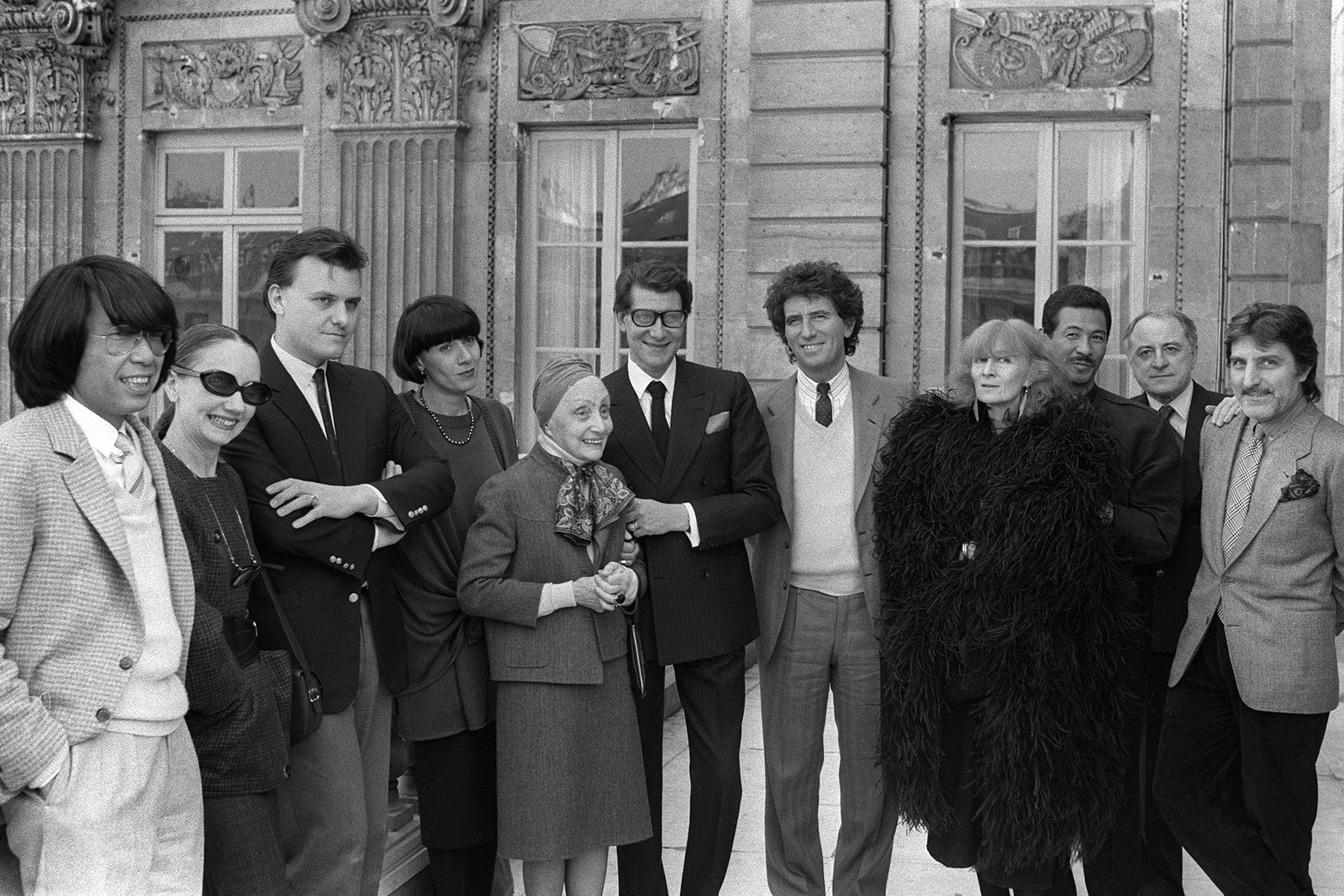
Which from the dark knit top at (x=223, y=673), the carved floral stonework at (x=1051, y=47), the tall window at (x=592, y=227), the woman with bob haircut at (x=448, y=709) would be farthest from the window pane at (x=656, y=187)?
the dark knit top at (x=223, y=673)

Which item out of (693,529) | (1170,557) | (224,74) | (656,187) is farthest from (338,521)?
(224,74)

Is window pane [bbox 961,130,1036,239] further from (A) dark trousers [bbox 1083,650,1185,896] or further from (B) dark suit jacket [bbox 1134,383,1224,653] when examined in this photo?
(A) dark trousers [bbox 1083,650,1185,896]

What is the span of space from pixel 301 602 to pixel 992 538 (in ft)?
5.65

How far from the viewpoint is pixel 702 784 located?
3863mm

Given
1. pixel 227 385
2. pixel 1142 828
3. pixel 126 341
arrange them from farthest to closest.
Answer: pixel 1142 828 < pixel 227 385 < pixel 126 341

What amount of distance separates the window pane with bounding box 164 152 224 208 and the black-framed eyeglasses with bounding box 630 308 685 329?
7.13m

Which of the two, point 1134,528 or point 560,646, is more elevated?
point 1134,528

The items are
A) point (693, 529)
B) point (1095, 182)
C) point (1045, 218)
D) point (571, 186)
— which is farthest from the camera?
point (571, 186)

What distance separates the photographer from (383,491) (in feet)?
10.8

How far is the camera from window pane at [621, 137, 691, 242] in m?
9.41

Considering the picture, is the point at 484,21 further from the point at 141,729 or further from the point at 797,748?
the point at 141,729

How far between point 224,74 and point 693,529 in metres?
7.59

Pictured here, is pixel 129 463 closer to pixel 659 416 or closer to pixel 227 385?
pixel 227 385

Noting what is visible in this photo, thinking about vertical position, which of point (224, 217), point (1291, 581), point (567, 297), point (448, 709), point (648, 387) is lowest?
point (448, 709)
